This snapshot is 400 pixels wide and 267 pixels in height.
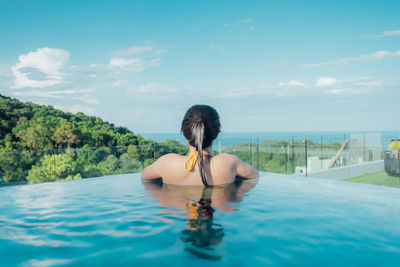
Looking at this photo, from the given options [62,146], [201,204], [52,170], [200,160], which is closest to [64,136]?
[62,146]

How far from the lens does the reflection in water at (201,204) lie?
156cm

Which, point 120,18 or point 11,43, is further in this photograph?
point 11,43

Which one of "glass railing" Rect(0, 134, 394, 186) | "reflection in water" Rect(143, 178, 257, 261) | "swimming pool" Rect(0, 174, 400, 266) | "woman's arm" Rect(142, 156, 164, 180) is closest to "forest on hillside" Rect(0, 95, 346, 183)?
"glass railing" Rect(0, 134, 394, 186)

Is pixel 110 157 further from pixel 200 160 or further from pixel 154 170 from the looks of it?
pixel 200 160

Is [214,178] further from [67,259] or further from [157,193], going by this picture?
[67,259]

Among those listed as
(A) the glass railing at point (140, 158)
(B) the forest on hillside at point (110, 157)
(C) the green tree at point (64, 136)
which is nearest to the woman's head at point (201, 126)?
(A) the glass railing at point (140, 158)

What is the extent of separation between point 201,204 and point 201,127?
2.45 feet

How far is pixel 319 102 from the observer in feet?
182

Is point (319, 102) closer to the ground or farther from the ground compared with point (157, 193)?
farther from the ground

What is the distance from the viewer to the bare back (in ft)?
9.39

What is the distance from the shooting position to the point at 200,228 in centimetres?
183

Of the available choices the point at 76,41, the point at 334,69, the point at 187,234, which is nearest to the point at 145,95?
the point at 76,41

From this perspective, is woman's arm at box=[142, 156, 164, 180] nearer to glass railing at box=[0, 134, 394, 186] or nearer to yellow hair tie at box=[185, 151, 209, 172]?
yellow hair tie at box=[185, 151, 209, 172]

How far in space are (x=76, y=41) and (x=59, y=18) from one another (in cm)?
284
